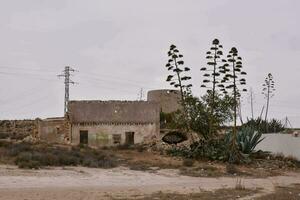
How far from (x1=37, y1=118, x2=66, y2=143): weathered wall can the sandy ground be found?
18315 mm

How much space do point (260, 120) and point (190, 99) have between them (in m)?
8.64

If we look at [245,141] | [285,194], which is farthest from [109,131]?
[285,194]

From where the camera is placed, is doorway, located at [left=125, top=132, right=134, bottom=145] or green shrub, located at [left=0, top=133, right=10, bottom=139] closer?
doorway, located at [left=125, top=132, right=134, bottom=145]

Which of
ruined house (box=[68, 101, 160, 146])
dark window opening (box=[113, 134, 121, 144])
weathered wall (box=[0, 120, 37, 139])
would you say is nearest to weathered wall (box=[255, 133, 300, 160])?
ruined house (box=[68, 101, 160, 146])

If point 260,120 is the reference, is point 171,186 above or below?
below

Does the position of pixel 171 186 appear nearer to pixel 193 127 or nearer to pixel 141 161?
pixel 141 161

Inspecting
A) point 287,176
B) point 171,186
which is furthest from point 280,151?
point 171,186

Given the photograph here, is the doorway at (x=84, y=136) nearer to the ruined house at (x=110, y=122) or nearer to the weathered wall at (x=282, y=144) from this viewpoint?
the ruined house at (x=110, y=122)

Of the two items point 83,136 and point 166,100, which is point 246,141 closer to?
point 83,136

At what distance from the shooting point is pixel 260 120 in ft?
115

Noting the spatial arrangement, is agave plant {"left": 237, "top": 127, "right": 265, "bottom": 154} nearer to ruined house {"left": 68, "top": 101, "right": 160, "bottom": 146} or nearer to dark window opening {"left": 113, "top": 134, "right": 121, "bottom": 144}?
ruined house {"left": 68, "top": 101, "right": 160, "bottom": 146}

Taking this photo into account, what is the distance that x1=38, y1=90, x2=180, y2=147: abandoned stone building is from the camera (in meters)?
38.8

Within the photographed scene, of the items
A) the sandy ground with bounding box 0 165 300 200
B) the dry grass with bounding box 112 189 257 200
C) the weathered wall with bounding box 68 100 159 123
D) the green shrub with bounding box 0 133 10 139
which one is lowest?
the dry grass with bounding box 112 189 257 200

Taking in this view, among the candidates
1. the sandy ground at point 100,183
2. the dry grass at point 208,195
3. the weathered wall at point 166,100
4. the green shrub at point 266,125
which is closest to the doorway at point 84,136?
the weathered wall at point 166,100
